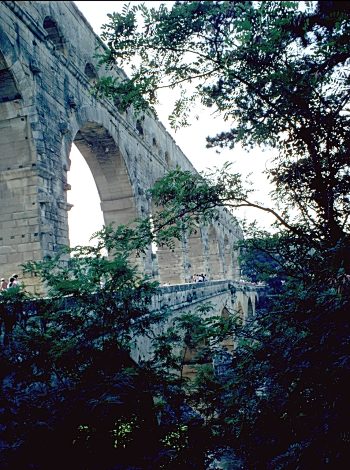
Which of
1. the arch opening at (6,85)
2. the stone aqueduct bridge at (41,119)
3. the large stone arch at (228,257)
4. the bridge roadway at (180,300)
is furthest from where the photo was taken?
the large stone arch at (228,257)

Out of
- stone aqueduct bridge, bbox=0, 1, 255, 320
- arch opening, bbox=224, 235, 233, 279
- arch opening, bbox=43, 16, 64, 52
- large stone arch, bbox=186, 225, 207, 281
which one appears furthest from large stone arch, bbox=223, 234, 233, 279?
arch opening, bbox=43, 16, 64, 52

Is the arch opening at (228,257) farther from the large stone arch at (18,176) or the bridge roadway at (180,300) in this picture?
the large stone arch at (18,176)

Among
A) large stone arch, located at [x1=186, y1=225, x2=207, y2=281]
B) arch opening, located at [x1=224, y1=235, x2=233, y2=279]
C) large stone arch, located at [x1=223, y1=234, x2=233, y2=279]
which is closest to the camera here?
large stone arch, located at [x1=186, y1=225, x2=207, y2=281]

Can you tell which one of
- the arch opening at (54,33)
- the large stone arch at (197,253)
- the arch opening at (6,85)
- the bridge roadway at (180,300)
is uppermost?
the arch opening at (54,33)

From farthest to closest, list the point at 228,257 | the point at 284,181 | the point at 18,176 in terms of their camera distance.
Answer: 1. the point at 228,257
2. the point at 18,176
3. the point at 284,181

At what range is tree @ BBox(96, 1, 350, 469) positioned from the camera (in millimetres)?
2967

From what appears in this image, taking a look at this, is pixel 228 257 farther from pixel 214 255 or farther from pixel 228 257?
pixel 214 255

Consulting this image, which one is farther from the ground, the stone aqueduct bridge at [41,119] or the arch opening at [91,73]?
the arch opening at [91,73]

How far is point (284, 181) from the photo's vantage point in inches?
174

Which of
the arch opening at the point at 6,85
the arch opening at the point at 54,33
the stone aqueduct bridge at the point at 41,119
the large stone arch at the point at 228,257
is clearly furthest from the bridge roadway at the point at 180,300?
the large stone arch at the point at 228,257

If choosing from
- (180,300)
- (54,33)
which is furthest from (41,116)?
(180,300)

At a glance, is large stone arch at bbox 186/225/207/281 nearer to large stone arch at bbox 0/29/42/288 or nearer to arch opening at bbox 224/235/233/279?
arch opening at bbox 224/235/233/279

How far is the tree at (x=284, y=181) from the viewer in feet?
9.73

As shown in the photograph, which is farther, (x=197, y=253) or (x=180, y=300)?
(x=197, y=253)
